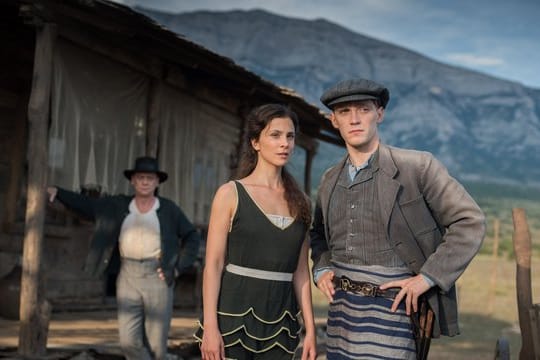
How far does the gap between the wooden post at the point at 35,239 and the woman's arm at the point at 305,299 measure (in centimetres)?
389

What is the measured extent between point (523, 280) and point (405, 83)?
14839 centimetres

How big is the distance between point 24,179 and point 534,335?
6762 millimetres

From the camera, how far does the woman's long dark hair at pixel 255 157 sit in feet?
13.0

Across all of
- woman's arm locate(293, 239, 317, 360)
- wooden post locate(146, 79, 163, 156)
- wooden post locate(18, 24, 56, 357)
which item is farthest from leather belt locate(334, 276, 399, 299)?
wooden post locate(146, 79, 163, 156)

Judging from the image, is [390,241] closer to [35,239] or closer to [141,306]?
[141,306]

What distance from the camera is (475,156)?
409ft

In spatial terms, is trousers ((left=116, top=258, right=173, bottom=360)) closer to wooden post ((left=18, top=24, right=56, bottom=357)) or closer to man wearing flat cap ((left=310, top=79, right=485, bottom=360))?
wooden post ((left=18, top=24, right=56, bottom=357))

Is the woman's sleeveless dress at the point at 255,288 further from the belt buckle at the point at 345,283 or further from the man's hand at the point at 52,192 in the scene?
the man's hand at the point at 52,192

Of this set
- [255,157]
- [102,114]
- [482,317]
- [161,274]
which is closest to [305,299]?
[255,157]

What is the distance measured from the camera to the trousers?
655 centimetres

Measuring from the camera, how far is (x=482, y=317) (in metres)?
Result: 17.1

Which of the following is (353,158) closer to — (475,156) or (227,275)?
(227,275)

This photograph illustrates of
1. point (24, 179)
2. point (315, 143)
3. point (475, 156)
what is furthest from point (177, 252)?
point (475, 156)

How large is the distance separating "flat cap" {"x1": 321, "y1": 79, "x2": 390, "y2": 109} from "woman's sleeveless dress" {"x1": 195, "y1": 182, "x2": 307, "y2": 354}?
61 centimetres
